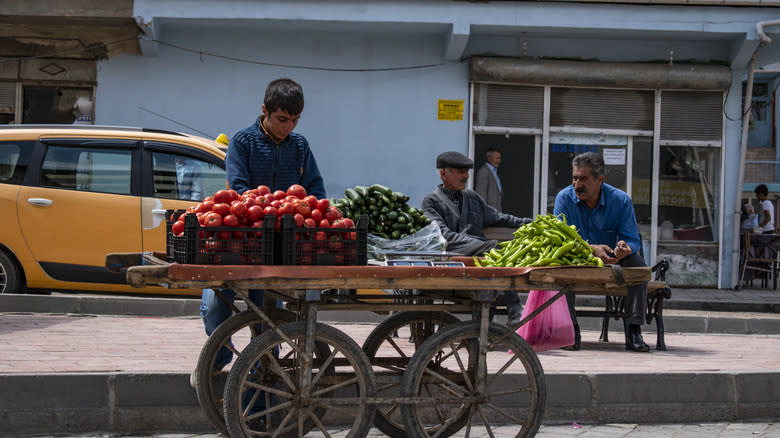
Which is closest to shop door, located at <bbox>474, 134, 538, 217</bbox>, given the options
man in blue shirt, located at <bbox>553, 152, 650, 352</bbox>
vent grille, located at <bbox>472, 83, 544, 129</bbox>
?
vent grille, located at <bbox>472, 83, 544, 129</bbox>

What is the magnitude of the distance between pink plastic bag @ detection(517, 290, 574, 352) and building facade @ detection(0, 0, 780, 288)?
8591 mm

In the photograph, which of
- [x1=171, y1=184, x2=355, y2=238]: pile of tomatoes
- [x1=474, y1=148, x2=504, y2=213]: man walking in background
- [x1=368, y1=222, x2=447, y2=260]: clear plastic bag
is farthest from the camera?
[x1=474, y1=148, x2=504, y2=213]: man walking in background

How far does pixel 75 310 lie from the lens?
902 centimetres

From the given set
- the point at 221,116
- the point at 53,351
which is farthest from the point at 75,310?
the point at 221,116

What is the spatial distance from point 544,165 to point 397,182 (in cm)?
236

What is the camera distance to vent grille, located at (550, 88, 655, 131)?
1395cm

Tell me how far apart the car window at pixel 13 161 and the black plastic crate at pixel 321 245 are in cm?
605

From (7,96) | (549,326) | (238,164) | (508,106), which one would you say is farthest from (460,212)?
(7,96)

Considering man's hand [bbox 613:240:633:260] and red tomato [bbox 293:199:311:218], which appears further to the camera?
man's hand [bbox 613:240:633:260]

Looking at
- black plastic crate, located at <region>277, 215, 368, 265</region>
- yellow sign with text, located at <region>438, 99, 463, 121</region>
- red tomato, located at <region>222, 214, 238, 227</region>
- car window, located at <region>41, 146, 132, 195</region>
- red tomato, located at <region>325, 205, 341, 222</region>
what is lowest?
black plastic crate, located at <region>277, 215, 368, 265</region>

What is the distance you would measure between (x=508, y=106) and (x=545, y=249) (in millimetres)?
9512

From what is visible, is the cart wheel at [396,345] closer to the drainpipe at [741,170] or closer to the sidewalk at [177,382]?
the sidewalk at [177,382]

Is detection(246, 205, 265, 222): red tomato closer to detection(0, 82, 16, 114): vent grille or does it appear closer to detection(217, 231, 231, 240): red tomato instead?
detection(217, 231, 231, 240): red tomato

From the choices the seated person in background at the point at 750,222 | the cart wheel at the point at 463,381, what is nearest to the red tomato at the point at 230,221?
the cart wheel at the point at 463,381
